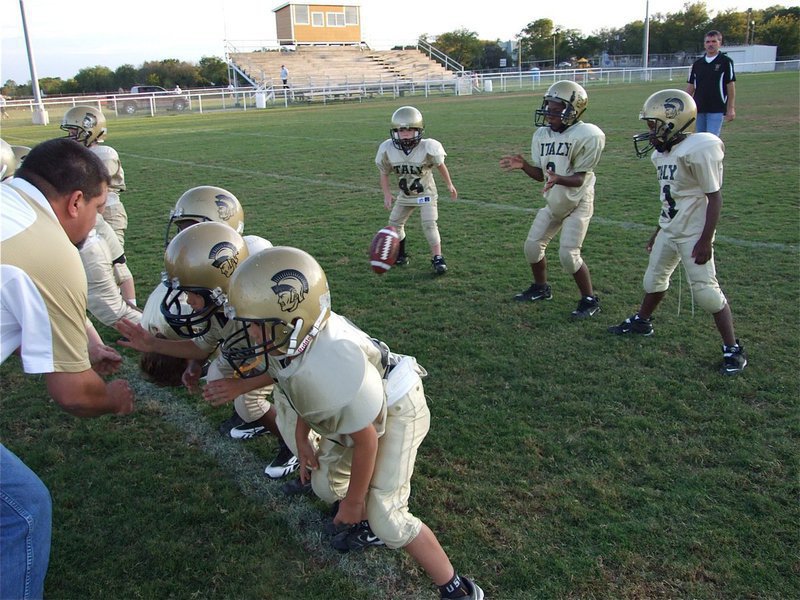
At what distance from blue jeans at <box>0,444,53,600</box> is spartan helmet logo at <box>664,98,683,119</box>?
160 inches

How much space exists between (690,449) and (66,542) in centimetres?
310

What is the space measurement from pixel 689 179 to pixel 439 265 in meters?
2.67

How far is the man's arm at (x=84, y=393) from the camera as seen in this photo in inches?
86.2

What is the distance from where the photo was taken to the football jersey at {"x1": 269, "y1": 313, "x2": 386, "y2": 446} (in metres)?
2.20

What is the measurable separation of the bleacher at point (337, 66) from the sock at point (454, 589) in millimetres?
37483

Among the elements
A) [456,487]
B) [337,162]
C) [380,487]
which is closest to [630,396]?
[456,487]

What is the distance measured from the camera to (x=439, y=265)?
6441mm

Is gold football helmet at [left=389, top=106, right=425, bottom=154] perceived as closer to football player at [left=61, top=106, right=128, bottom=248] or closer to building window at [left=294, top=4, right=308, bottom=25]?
football player at [left=61, top=106, right=128, bottom=248]

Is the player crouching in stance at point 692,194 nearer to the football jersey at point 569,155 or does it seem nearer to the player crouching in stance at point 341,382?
the football jersey at point 569,155

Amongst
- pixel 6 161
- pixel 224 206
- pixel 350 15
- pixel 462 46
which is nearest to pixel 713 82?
pixel 224 206

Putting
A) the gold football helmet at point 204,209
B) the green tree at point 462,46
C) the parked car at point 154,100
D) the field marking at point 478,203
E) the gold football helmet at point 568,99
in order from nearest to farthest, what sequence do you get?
the gold football helmet at point 204,209
the gold football helmet at point 568,99
the field marking at point 478,203
the parked car at point 154,100
the green tree at point 462,46

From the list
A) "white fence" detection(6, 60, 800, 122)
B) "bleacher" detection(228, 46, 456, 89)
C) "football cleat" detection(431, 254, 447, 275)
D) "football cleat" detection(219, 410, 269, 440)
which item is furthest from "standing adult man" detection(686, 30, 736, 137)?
"bleacher" detection(228, 46, 456, 89)

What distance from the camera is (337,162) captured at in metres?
13.5

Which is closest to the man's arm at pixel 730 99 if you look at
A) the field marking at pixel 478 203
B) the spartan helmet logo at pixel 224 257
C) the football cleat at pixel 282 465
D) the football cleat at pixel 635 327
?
the field marking at pixel 478 203
